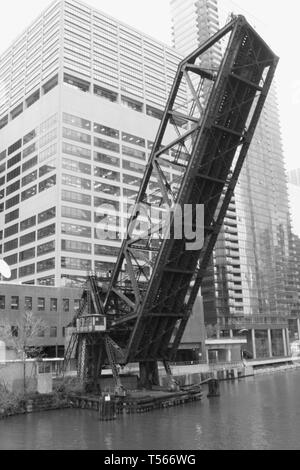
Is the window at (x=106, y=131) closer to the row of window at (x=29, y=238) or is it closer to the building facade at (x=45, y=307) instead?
the row of window at (x=29, y=238)

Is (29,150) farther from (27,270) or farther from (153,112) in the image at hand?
(153,112)

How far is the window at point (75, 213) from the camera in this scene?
284 feet

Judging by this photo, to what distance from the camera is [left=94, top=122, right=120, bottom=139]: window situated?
98.0m

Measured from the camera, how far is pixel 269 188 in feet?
441

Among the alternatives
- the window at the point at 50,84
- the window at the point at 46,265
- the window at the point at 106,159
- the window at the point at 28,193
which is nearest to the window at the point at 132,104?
the window at the point at 50,84

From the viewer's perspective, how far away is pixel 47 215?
87.7 m

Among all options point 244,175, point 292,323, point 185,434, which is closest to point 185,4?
point 244,175

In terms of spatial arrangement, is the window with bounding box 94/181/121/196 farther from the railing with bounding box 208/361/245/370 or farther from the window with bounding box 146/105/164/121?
the railing with bounding box 208/361/245/370

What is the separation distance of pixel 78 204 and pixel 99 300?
49191 mm

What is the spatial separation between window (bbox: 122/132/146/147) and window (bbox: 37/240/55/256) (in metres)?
29.5

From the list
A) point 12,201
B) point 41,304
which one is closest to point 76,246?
point 41,304

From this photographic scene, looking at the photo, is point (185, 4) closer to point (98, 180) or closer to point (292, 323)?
point (98, 180)

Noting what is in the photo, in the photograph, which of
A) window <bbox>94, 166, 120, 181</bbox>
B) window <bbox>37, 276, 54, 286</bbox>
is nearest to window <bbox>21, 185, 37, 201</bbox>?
window <bbox>94, 166, 120, 181</bbox>
